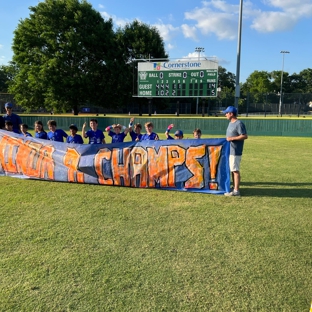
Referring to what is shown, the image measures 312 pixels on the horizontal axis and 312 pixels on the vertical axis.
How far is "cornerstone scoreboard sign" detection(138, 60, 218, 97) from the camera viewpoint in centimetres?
1844

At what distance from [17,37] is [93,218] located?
3877cm

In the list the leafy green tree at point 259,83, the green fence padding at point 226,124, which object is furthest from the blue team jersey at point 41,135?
the leafy green tree at point 259,83

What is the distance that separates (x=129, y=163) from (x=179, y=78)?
45.5ft

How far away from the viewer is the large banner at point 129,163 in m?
5.96

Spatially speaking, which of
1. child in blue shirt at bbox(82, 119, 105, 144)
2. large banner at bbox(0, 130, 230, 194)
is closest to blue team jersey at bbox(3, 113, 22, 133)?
large banner at bbox(0, 130, 230, 194)

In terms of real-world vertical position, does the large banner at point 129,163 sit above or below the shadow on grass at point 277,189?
above

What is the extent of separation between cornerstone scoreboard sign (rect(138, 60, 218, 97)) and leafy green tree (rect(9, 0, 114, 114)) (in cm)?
1709

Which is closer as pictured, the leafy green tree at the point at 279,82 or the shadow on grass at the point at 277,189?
the shadow on grass at the point at 277,189

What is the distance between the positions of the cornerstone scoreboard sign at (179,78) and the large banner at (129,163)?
1345cm

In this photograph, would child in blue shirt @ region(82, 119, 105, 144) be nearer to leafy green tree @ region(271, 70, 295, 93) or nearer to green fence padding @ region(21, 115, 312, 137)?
green fence padding @ region(21, 115, 312, 137)

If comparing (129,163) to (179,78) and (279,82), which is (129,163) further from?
(279,82)

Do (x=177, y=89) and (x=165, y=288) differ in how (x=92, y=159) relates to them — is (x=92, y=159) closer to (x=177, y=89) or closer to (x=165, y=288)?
(x=165, y=288)

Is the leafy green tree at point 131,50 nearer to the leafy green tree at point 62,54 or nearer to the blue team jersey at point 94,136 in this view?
the leafy green tree at point 62,54

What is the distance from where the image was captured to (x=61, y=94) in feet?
113
